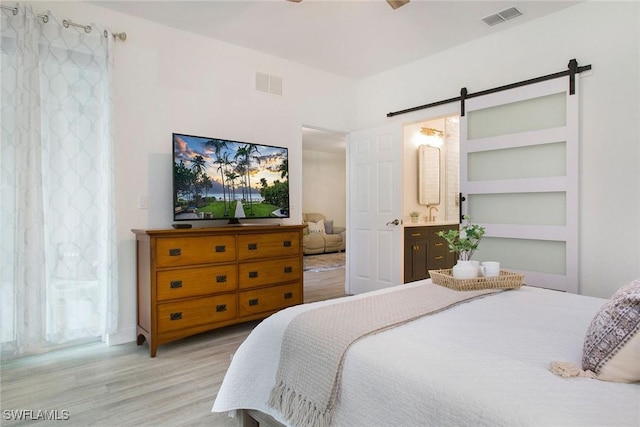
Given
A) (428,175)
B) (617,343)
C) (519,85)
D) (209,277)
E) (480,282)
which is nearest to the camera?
(617,343)

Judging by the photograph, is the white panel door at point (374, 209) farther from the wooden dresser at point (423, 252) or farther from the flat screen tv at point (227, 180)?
the flat screen tv at point (227, 180)

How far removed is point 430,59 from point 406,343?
12.0 ft

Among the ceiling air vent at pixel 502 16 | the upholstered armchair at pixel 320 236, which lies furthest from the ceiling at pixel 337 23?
the upholstered armchair at pixel 320 236

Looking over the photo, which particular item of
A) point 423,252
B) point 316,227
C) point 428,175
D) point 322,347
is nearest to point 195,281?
point 322,347

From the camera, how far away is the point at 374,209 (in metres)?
4.53

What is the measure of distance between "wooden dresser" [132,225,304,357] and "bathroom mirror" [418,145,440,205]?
7.94ft

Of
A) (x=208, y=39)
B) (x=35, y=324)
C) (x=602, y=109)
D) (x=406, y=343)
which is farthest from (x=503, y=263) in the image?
(x=35, y=324)

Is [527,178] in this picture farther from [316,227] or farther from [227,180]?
[316,227]

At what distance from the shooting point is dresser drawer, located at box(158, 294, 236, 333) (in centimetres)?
281

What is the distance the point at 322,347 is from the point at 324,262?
6141 mm

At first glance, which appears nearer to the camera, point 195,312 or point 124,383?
point 124,383

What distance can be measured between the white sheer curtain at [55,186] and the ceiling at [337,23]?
0.58 meters

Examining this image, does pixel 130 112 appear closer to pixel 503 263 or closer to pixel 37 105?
pixel 37 105

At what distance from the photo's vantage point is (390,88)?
446cm
